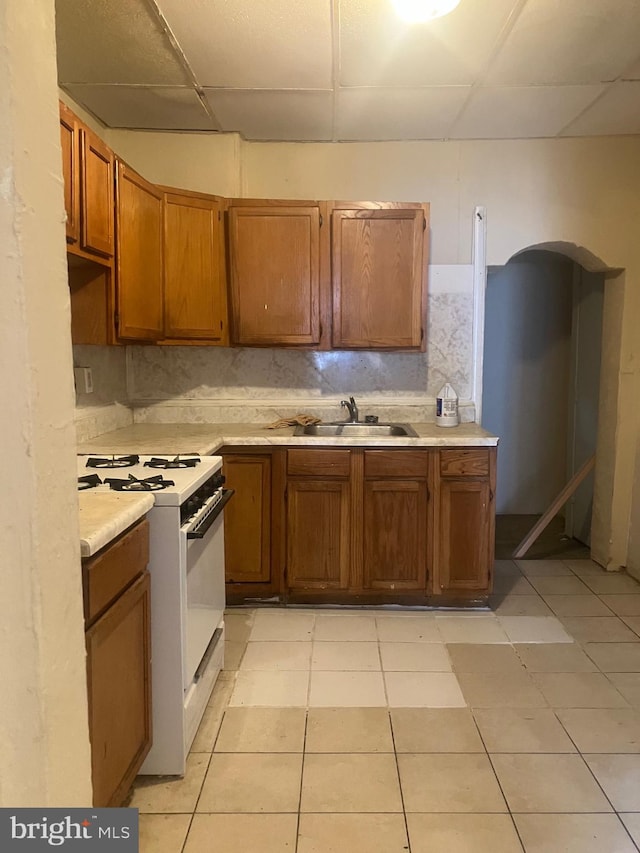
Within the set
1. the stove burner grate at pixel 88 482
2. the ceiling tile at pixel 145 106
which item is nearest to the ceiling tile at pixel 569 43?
the ceiling tile at pixel 145 106

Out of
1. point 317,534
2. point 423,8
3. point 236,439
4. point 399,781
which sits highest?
point 423,8

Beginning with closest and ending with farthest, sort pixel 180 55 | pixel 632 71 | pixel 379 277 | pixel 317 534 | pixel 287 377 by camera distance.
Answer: pixel 180 55 < pixel 632 71 < pixel 317 534 < pixel 379 277 < pixel 287 377

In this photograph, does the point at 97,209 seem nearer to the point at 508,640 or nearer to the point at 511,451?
the point at 508,640

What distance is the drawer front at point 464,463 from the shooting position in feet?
9.86

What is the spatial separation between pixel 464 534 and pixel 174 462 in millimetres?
1538

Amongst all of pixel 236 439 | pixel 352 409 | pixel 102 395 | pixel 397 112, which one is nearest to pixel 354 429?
pixel 352 409

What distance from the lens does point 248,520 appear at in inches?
122

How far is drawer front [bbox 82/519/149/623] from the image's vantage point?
1366 millimetres

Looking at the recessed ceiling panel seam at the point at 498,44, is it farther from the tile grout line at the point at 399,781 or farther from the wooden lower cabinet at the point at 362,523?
the tile grout line at the point at 399,781

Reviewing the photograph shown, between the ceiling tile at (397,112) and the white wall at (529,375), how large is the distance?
1771 millimetres

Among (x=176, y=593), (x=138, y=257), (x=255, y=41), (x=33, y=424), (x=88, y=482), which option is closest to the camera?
(x=33, y=424)

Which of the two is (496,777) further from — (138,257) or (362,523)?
(138,257)

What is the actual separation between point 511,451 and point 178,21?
380 cm

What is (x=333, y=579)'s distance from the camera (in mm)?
3121
